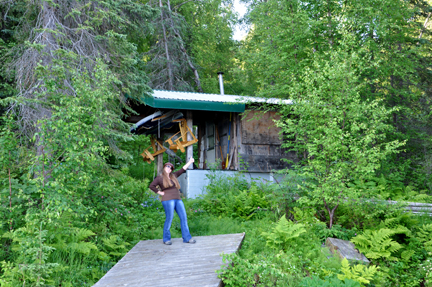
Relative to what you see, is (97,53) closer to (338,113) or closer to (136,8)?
(136,8)

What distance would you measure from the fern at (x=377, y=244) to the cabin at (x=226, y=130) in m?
5.86

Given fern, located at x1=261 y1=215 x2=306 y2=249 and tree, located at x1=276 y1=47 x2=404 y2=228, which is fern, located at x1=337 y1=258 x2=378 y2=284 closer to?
fern, located at x1=261 y1=215 x2=306 y2=249

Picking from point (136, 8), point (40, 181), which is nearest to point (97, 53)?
point (136, 8)

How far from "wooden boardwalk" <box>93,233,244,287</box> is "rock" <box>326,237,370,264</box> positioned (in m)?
1.92

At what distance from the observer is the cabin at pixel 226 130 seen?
42.4ft

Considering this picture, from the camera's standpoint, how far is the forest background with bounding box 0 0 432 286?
19.6 feet

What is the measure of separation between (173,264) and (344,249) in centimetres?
349

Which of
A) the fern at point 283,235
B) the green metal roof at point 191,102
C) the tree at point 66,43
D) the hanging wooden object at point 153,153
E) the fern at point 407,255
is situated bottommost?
the fern at point 407,255

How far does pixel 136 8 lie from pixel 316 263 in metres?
8.61

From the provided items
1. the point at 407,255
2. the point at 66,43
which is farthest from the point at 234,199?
the point at 66,43

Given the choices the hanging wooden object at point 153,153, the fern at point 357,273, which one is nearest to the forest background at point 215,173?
the fern at point 357,273

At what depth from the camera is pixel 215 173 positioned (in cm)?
1302

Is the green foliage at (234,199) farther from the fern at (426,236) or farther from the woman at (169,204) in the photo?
the fern at (426,236)

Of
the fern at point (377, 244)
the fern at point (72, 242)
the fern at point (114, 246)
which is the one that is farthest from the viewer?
the fern at point (114, 246)
